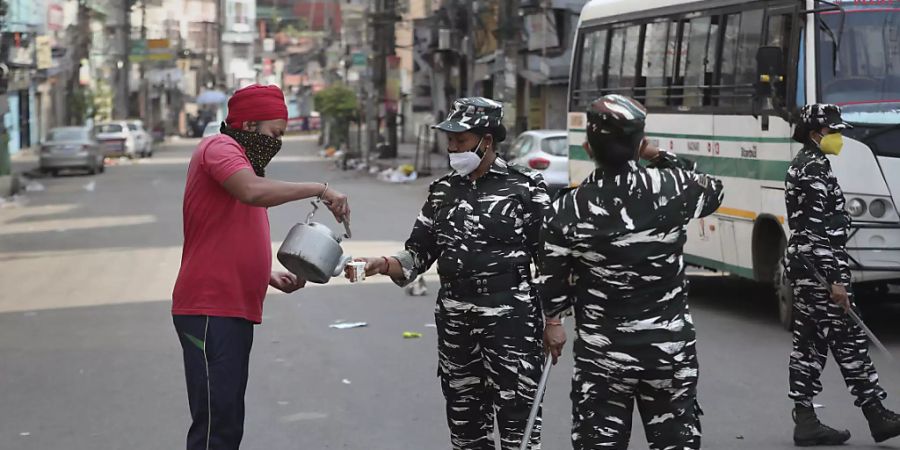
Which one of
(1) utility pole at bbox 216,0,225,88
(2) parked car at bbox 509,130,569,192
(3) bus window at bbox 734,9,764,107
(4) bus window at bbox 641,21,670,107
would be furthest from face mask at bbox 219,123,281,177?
(1) utility pole at bbox 216,0,225,88

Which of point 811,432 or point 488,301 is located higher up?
point 488,301

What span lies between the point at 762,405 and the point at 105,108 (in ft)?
219

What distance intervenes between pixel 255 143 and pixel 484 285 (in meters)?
1.13

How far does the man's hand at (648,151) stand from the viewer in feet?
16.6

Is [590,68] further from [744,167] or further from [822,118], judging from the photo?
[822,118]

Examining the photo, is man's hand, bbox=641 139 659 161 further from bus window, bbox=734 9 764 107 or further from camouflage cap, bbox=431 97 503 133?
bus window, bbox=734 9 764 107

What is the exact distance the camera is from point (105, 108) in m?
72.2

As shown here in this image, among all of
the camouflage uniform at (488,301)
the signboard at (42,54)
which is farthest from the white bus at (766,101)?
the signboard at (42,54)

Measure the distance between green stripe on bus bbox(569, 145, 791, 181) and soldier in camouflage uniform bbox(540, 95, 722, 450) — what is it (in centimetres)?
673

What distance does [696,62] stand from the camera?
14102 mm

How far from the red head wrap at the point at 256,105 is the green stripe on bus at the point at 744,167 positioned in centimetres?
652

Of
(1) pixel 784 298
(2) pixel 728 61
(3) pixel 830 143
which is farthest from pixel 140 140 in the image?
(3) pixel 830 143

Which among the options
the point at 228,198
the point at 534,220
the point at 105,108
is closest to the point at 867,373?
the point at 534,220

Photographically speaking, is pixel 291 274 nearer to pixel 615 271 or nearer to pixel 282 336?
pixel 615 271
